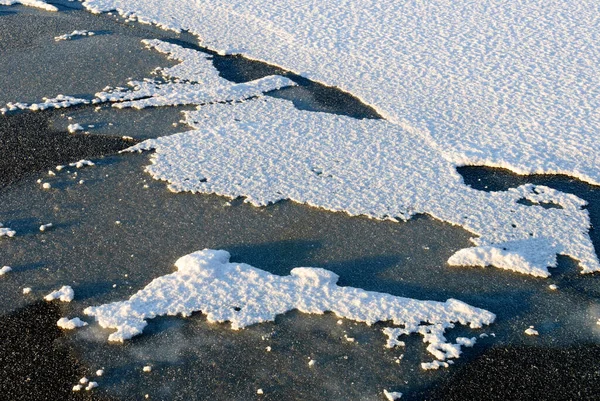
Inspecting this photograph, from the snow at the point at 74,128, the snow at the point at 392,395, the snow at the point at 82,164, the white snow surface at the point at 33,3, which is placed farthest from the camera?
the white snow surface at the point at 33,3

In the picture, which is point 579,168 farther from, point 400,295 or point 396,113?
point 400,295

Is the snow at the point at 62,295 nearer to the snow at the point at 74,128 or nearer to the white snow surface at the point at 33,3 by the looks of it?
the snow at the point at 74,128

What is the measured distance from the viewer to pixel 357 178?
165 inches

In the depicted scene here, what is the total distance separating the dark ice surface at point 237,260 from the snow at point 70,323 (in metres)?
0.03

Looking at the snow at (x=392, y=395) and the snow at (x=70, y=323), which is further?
the snow at (x=70, y=323)

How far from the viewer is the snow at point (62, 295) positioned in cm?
323

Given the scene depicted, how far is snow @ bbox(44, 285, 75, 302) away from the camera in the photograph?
323 cm

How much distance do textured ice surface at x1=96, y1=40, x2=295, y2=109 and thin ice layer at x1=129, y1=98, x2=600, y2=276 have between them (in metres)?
0.33

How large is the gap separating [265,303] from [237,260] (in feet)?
1.28

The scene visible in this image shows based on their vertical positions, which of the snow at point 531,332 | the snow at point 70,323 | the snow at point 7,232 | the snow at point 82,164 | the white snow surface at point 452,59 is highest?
the white snow surface at point 452,59

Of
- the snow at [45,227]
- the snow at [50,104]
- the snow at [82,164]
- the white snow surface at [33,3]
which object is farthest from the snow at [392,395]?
the white snow surface at [33,3]

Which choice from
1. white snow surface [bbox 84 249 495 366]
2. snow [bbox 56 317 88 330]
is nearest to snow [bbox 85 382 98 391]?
white snow surface [bbox 84 249 495 366]

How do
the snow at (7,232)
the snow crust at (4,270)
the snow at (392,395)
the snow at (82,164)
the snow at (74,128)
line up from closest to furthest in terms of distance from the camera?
the snow at (392,395) → the snow crust at (4,270) → the snow at (7,232) → the snow at (82,164) → the snow at (74,128)

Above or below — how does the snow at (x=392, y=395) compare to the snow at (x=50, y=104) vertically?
above
